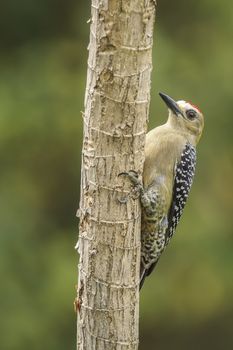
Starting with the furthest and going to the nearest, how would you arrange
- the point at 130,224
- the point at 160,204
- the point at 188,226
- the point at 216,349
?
the point at 216,349 → the point at 188,226 → the point at 160,204 → the point at 130,224

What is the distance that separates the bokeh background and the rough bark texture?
5.59 metres

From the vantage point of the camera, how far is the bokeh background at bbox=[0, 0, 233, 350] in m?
13.5

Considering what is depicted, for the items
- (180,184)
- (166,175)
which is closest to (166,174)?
(166,175)

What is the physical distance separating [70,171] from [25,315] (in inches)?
77.9

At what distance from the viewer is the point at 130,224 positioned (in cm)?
745

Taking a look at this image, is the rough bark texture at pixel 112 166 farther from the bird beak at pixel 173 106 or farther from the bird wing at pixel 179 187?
the bird beak at pixel 173 106

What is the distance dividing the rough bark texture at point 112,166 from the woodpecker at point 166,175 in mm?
436

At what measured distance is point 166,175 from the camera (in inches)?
321

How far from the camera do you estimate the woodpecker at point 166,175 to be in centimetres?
794

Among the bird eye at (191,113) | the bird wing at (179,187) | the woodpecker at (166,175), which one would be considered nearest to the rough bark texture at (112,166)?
the woodpecker at (166,175)

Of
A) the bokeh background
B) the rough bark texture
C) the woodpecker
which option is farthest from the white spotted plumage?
the bokeh background

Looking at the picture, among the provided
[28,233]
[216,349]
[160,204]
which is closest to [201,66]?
[28,233]

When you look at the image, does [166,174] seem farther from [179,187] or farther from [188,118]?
[188,118]

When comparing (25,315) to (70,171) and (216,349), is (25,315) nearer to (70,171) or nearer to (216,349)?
(70,171)
